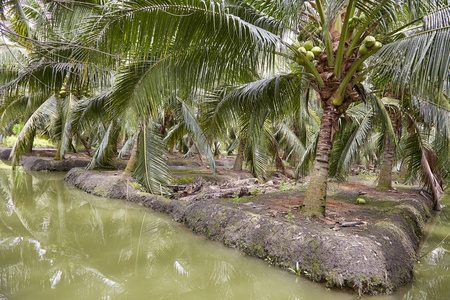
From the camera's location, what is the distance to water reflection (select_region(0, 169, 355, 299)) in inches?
107

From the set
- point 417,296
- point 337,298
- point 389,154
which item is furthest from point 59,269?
point 389,154

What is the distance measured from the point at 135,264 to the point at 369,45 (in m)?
3.90

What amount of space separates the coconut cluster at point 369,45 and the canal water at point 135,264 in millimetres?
2764

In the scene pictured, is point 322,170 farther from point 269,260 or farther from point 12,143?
point 12,143

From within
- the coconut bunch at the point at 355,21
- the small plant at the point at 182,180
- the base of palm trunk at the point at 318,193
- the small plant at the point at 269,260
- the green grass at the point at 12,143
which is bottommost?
the green grass at the point at 12,143

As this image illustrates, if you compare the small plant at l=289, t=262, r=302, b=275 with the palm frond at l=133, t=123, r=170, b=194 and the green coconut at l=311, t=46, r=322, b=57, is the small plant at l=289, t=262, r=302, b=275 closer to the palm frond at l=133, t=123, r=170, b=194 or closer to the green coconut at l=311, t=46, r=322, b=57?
the green coconut at l=311, t=46, r=322, b=57

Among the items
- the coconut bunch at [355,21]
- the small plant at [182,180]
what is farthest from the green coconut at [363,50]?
the small plant at [182,180]

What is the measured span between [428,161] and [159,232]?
620 cm

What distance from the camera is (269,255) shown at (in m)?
3.40

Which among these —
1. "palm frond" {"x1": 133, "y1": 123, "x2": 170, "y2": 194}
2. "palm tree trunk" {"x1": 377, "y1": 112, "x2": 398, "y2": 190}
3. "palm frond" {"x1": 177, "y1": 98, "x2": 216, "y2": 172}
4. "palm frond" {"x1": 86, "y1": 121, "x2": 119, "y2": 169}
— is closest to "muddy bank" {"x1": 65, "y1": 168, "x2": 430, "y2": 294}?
"palm frond" {"x1": 133, "y1": 123, "x2": 170, "y2": 194}

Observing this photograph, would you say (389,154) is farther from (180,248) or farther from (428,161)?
(180,248)

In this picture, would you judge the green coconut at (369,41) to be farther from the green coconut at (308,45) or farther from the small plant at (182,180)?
the small plant at (182,180)

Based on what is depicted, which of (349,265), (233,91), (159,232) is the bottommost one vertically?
(159,232)

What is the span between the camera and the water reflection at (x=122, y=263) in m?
2.71
